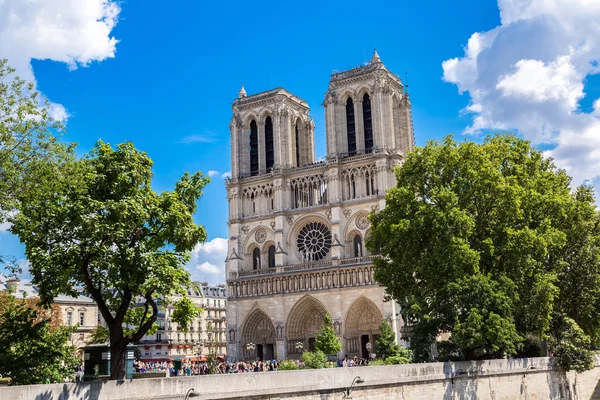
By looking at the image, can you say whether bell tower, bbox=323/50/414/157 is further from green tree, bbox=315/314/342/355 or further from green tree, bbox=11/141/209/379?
green tree, bbox=11/141/209/379

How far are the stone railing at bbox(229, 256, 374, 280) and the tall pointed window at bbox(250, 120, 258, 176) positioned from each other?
8.99 meters

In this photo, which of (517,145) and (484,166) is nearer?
(484,166)

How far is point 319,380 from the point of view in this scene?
57.5 ft

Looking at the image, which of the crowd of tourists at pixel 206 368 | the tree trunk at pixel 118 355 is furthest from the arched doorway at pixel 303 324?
the tree trunk at pixel 118 355

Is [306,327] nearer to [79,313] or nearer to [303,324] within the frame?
[303,324]

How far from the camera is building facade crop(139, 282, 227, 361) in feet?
231

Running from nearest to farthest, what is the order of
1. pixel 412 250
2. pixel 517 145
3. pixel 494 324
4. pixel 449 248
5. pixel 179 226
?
pixel 179 226
pixel 494 324
pixel 449 248
pixel 412 250
pixel 517 145

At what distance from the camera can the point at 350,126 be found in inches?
2270

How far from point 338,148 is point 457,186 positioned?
95.4 ft

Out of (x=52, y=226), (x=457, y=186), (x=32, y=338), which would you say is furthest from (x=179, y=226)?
(x=457, y=186)

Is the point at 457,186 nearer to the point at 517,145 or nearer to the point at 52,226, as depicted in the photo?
the point at 517,145

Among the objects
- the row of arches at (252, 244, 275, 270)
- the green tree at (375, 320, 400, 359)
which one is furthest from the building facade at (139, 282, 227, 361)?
the green tree at (375, 320, 400, 359)

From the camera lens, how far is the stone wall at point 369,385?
533 inches

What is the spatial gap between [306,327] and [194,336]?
74.5 ft
